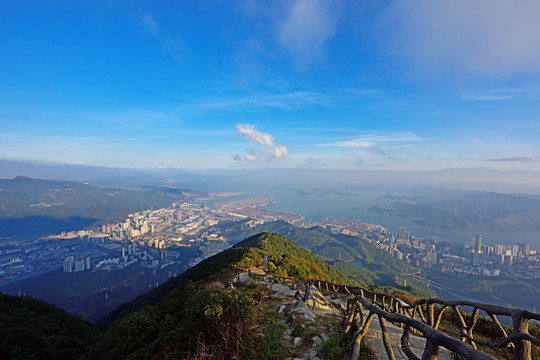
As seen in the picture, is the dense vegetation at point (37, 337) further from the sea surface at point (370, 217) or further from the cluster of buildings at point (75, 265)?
the sea surface at point (370, 217)

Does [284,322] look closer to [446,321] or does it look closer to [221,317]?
[221,317]

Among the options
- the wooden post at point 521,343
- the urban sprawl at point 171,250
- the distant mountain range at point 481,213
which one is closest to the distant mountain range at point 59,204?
the urban sprawl at point 171,250

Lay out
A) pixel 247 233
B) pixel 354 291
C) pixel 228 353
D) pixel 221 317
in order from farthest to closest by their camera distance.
Answer: pixel 247 233 < pixel 354 291 < pixel 221 317 < pixel 228 353

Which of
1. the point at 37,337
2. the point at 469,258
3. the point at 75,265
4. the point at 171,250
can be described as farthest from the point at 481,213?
the point at 75,265

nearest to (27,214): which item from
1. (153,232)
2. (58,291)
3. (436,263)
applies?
(153,232)

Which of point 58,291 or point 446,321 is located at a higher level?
point 446,321

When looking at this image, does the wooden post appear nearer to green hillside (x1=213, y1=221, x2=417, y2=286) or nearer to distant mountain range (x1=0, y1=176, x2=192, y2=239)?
green hillside (x1=213, y1=221, x2=417, y2=286)
